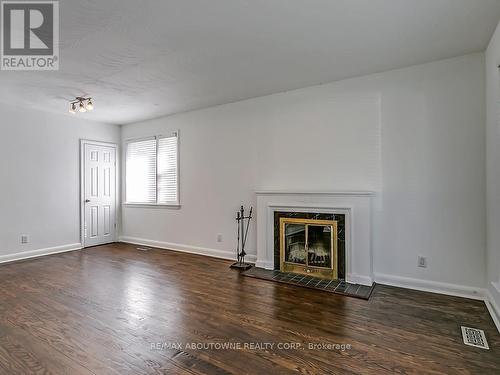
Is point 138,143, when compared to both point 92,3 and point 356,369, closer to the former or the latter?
point 92,3

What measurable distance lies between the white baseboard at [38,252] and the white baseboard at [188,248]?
3.49 feet

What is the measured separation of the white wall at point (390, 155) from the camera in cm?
310

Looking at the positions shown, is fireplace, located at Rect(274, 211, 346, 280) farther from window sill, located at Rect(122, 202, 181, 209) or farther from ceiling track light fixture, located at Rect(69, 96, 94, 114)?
ceiling track light fixture, located at Rect(69, 96, 94, 114)

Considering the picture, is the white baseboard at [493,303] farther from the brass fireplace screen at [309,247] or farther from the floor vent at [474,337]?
the brass fireplace screen at [309,247]

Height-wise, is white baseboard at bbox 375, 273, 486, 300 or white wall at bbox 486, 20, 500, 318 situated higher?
white wall at bbox 486, 20, 500, 318

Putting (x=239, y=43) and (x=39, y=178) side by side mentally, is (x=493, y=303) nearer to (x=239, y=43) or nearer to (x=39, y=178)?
(x=239, y=43)

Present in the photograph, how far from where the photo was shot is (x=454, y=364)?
1942 millimetres

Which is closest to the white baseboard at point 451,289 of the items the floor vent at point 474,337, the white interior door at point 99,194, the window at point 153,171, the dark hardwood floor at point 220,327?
the dark hardwood floor at point 220,327

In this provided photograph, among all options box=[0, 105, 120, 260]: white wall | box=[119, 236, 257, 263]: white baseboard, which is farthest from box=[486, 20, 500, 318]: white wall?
box=[0, 105, 120, 260]: white wall

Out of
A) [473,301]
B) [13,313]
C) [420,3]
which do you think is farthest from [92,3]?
[473,301]

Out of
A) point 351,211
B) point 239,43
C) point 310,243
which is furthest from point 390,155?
point 239,43

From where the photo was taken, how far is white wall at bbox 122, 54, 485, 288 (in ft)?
10.2

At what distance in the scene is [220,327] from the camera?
96.3 inches

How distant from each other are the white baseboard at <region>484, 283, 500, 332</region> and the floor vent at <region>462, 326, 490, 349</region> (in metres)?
0.21
